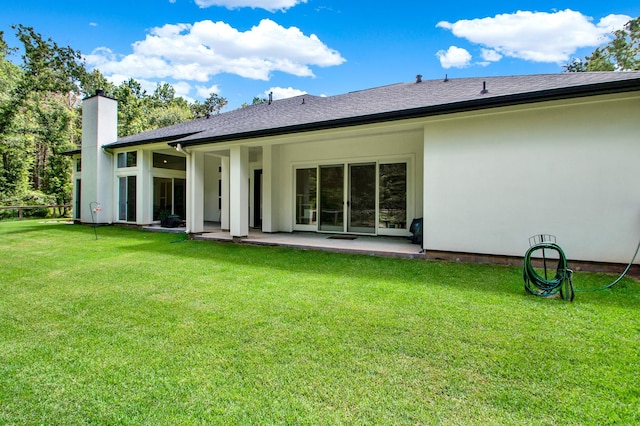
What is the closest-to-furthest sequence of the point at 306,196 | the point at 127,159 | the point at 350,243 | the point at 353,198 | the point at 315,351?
the point at 315,351 < the point at 350,243 < the point at 353,198 < the point at 306,196 < the point at 127,159

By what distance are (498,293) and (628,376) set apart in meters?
1.95

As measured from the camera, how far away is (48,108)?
2103 centimetres

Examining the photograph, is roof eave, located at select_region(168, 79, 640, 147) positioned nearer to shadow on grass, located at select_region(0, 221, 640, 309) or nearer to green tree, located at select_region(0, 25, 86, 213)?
shadow on grass, located at select_region(0, 221, 640, 309)

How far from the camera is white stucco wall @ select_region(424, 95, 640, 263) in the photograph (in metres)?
5.07

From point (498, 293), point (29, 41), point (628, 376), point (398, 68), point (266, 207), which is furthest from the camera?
point (29, 41)

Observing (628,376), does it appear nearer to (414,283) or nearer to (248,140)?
(414,283)

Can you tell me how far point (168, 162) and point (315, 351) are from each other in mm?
12952

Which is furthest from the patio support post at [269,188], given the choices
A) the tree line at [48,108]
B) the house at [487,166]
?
the tree line at [48,108]

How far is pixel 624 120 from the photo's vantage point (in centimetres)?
502

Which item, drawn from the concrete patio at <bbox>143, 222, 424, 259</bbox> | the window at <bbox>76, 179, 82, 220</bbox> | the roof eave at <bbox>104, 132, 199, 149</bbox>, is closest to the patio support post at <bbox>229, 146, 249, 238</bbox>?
the concrete patio at <bbox>143, 222, 424, 259</bbox>

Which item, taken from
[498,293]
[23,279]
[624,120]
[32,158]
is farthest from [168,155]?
[32,158]

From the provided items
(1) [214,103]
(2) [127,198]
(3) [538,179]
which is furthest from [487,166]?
(1) [214,103]

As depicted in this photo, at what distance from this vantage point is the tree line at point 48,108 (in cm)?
1939

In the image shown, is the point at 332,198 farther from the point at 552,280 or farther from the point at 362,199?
the point at 552,280
